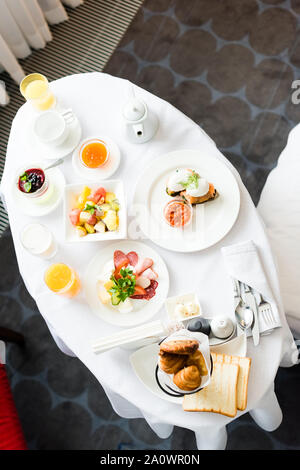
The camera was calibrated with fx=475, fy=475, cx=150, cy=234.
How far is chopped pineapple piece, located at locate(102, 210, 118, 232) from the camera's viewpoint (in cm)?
156

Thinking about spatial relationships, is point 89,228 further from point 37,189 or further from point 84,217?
point 37,189

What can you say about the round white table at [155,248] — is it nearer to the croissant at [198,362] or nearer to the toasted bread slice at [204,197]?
the toasted bread slice at [204,197]

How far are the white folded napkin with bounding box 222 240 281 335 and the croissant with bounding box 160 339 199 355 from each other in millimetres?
295

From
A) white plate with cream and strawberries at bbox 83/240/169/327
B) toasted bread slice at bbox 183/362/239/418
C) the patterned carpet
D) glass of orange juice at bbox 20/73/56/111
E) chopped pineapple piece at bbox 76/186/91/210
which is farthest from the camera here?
the patterned carpet

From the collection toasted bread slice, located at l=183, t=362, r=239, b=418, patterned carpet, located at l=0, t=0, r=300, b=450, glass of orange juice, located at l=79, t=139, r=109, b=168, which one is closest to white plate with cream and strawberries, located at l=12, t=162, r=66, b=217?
glass of orange juice, located at l=79, t=139, r=109, b=168

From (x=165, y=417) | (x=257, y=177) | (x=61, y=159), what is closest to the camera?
(x=165, y=417)

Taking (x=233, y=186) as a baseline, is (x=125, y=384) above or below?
below

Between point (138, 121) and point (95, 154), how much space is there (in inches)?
7.6

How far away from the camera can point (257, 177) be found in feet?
8.29

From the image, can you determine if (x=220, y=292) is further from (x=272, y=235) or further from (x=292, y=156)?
(x=292, y=156)

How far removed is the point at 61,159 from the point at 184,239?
0.53 meters

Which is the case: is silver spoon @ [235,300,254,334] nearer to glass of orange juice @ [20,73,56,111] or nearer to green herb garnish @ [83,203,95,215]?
green herb garnish @ [83,203,95,215]

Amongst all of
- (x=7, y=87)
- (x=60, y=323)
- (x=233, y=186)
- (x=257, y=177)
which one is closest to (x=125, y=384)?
(x=60, y=323)

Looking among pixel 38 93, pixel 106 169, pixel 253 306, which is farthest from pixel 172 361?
pixel 38 93
